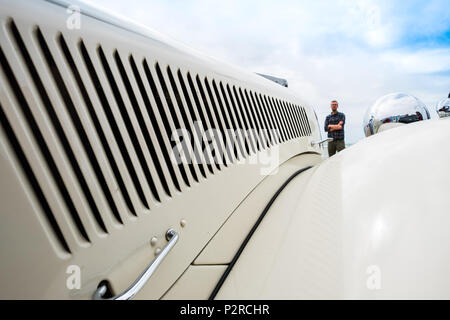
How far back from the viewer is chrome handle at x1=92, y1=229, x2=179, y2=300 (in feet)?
1.52

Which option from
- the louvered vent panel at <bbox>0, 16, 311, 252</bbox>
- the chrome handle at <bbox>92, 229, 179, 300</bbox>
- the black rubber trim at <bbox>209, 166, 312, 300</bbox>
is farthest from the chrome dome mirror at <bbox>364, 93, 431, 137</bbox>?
the chrome handle at <bbox>92, 229, 179, 300</bbox>

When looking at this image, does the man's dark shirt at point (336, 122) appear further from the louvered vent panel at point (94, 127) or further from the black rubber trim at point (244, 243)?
the louvered vent panel at point (94, 127)

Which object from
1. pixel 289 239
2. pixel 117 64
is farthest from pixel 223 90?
pixel 289 239

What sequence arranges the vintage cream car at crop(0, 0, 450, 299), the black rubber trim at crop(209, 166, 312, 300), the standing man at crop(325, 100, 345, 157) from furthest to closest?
the standing man at crop(325, 100, 345, 157), the black rubber trim at crop(209, 166, 312, 300), the vintage cream car at crop(0, 0, 450, 299)

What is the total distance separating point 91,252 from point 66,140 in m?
0.20

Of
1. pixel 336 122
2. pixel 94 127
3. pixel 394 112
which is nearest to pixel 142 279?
pixel 94 127

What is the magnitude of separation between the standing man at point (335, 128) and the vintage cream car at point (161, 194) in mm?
3217

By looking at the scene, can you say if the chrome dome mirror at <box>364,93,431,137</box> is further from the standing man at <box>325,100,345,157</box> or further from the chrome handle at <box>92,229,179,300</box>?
the standing man at <box>325,100,345,157</box>

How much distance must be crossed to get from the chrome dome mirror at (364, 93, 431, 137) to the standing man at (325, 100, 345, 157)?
6.43ft

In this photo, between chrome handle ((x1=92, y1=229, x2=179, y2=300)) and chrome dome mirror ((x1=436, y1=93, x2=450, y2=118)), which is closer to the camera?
chrome handle ((x1=92, y1=229, x2=179, y2=300))

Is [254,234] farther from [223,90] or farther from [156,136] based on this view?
[223,90]

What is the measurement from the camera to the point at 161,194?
62cm

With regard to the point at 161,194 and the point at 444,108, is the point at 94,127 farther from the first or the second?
the point at 444,108

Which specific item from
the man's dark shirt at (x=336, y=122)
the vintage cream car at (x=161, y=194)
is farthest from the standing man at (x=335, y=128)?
the vintage cream car at (x=161, y=194)
